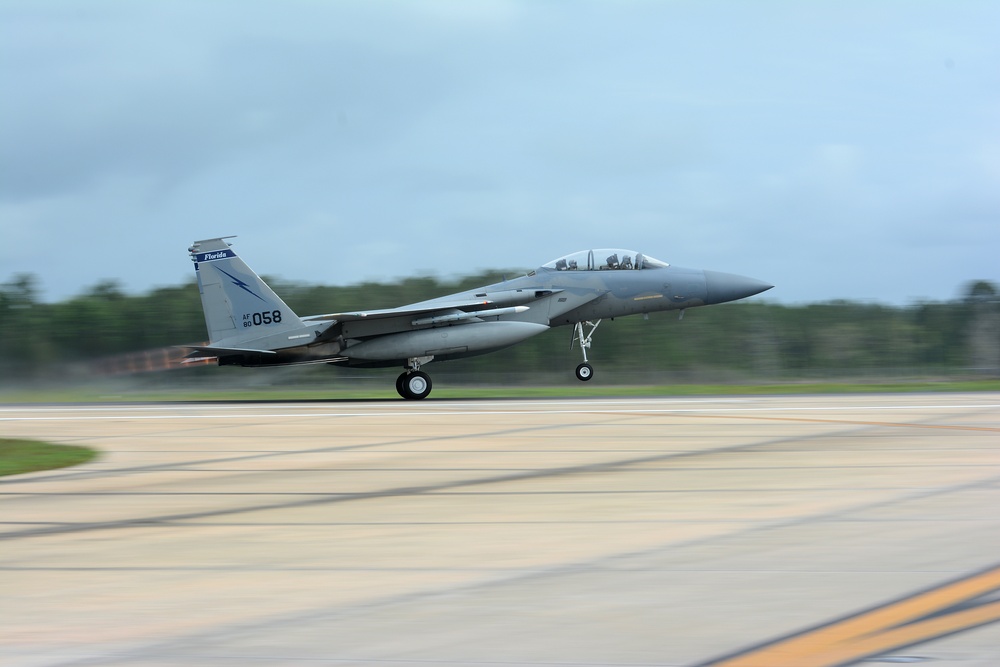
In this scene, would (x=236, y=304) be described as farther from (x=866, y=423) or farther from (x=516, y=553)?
(x=516, y=553)

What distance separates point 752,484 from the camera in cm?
788

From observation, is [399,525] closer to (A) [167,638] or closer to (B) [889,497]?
(A) [167,638]

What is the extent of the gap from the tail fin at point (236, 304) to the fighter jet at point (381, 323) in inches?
0.9

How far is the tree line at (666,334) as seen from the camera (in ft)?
96.5

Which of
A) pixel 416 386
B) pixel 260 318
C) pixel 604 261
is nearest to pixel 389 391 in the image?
pixel 416 386

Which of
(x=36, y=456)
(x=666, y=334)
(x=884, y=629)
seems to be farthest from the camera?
(x=666, y=334)

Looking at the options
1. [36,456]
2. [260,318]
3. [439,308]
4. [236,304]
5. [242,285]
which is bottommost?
[36,456]

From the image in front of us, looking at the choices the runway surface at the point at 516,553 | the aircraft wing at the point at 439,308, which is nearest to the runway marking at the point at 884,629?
the runway surface at the point at 516,553

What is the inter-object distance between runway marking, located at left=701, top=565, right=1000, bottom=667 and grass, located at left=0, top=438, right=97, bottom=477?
8.16 m

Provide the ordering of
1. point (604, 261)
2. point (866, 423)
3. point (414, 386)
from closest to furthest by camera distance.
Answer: point (866, 423)
point (414, 386)
point (604, 261)

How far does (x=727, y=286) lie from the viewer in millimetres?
23062

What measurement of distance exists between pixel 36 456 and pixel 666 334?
2206cm

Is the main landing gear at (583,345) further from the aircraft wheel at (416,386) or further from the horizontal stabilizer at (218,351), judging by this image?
the horizontal stabilizer at (218,351)

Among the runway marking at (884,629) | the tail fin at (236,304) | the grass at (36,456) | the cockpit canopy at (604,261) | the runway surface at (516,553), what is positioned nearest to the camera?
the runway marking at (884,629)
